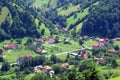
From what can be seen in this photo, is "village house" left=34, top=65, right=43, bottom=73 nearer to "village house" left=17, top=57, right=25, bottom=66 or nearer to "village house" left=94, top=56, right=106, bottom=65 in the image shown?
"village house" left=17, top=57, right=25, bottom=66

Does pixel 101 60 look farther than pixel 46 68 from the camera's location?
Yes

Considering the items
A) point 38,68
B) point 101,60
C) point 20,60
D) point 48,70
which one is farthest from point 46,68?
point 101,60

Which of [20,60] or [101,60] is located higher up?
[20,60]

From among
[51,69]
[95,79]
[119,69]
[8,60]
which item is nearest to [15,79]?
[51,69]

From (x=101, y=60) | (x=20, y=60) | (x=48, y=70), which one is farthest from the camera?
(x=20, y=60)

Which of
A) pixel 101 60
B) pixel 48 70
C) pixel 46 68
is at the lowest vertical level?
pixel 48 70

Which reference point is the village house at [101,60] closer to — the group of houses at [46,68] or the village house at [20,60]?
the group of houses at [46,68]

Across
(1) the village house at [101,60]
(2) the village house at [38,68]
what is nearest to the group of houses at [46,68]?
(2) the village house at [38,68]

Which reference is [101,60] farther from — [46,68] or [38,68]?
[38,68]

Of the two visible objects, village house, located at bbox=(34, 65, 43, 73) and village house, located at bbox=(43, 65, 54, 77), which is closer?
village house, located at bbox=(43, 65, 54, 77)

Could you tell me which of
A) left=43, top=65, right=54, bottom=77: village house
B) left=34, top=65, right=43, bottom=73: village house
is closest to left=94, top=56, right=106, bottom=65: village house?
left=43, top=65, right=54, bottom=77: village house

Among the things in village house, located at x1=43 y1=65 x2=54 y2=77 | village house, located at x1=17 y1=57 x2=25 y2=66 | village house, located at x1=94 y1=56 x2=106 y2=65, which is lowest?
village house, located at x1=43 y1=65 x2=54 y2=77

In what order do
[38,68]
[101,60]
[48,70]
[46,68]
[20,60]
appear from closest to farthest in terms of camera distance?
[48,70], [46,68], [38,68], [101,60], [20,60]
